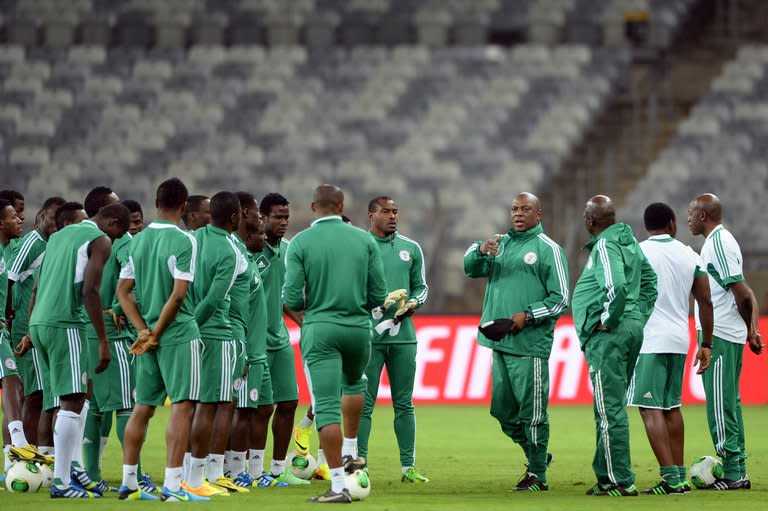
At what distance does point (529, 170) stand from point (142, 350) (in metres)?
19.1

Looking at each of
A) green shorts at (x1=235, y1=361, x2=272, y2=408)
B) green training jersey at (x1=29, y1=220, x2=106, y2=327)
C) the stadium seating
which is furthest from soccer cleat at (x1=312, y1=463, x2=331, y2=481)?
the stadium seating

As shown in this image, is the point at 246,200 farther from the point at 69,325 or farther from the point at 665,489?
the point at 665,489

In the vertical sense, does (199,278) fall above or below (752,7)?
below

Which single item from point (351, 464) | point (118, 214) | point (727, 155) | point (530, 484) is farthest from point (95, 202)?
point (727, 155)

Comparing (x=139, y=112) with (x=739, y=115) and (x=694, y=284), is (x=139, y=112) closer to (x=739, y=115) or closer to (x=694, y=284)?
(x=739, y=115)

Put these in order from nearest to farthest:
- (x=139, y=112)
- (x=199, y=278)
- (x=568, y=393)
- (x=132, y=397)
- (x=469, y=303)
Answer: (x=199, y=278)
(x=132, y=397)
(x=568, y=393)
(x=469, y=303)
(x=139, y=112)

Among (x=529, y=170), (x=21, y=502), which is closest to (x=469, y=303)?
(x=529, y=170)

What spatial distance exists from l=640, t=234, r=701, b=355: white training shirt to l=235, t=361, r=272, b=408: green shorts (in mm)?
3088

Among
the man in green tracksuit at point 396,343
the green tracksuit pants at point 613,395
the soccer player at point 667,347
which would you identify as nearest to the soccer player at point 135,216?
the man in green tracksuit at point 396,343

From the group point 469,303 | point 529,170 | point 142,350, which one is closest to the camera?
point 142,350

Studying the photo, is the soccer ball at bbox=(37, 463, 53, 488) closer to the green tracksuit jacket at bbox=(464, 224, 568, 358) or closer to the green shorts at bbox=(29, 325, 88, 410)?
the green shorts at bbox=(29, 325, 88, 410)

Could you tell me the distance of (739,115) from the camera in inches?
1180

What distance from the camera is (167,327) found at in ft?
30.4

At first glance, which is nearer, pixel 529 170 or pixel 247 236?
pixel 247 236
